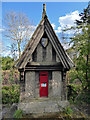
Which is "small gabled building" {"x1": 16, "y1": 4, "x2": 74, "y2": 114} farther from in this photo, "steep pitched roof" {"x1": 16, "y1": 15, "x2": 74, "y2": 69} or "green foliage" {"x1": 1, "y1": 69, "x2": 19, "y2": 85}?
"green foliage" {"x1": 1, "y1": 69, "x2": 19, "y2": 85}

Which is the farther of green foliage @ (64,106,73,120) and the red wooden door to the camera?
the red wooden door

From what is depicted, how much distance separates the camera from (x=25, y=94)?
4.43 metres

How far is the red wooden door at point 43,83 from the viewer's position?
15.1ft

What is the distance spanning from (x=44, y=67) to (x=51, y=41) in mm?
1436

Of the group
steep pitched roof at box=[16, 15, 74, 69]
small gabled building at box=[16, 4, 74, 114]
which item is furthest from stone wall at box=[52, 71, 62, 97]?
steep pitched roof at box=[16, 15, 74, 69]

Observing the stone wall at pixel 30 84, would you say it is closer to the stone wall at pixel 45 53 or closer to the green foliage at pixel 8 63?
the stone wall at pixel 45 53

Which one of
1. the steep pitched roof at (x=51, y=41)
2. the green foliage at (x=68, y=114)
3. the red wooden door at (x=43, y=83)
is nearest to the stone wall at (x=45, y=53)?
the steep pitched roof at (x=51, y=41)

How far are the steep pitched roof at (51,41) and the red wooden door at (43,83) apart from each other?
1.14 metres

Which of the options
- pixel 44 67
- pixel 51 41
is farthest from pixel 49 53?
pixel 44 67

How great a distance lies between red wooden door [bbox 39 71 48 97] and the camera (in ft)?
15.1

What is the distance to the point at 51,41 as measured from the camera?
442cm

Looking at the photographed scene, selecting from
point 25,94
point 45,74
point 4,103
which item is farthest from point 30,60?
point 4,103

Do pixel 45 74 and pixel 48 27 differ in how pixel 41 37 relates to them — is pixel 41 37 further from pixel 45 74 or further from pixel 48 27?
pixel 45 74

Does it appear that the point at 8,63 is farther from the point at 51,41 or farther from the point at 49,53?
the point at 51,41
